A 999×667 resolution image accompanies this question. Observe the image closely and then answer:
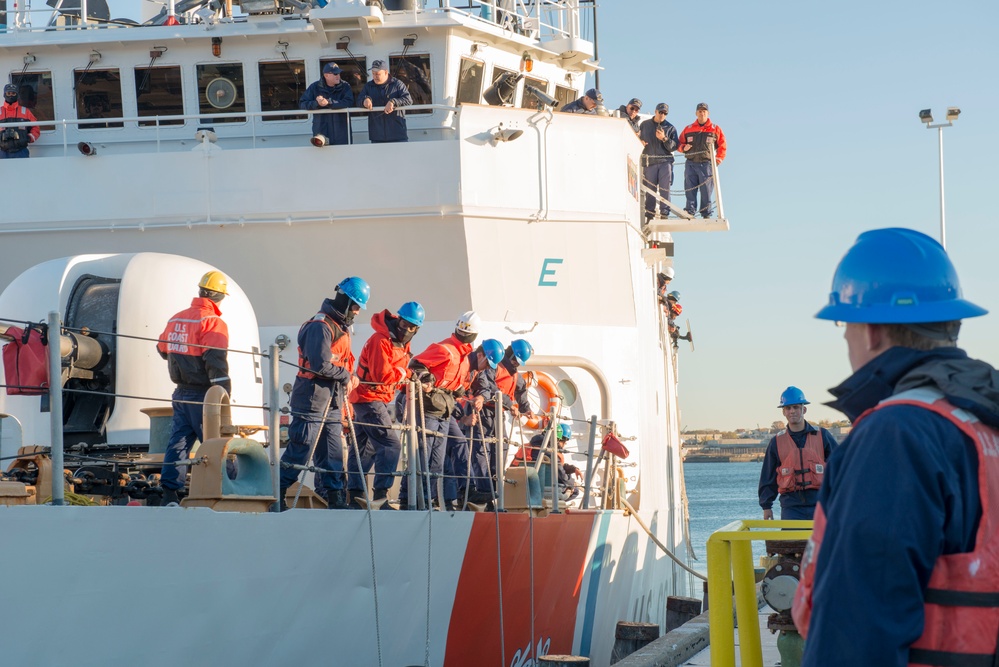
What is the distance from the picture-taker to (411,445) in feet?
23.4

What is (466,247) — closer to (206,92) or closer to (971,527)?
(206,92)

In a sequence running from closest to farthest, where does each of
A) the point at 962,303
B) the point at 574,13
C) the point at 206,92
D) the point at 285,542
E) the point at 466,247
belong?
the point at 962,303 < the point at 285,542 < the point at 466,247 < the point at 206,92 < the point at 574,13

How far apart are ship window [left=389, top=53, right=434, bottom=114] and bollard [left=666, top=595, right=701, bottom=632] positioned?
5.55 meters

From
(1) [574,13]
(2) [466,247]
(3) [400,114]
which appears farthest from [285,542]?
(1) [574,13]

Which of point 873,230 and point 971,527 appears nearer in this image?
point 971,527

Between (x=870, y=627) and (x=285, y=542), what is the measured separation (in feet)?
13.7

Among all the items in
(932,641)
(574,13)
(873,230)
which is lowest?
(932,641)

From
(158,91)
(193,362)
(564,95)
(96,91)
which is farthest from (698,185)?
(193,362)

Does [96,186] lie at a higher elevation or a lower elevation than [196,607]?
higher

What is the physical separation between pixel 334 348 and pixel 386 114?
4.77 m

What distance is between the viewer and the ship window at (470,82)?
12195 mm

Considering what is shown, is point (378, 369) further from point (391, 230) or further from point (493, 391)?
point (391, 230)

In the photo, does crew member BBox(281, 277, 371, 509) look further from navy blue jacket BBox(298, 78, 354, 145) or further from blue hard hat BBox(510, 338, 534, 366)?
navy blue jacket BBox(298, 78, 354, 145)

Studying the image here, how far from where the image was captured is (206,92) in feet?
39.9
